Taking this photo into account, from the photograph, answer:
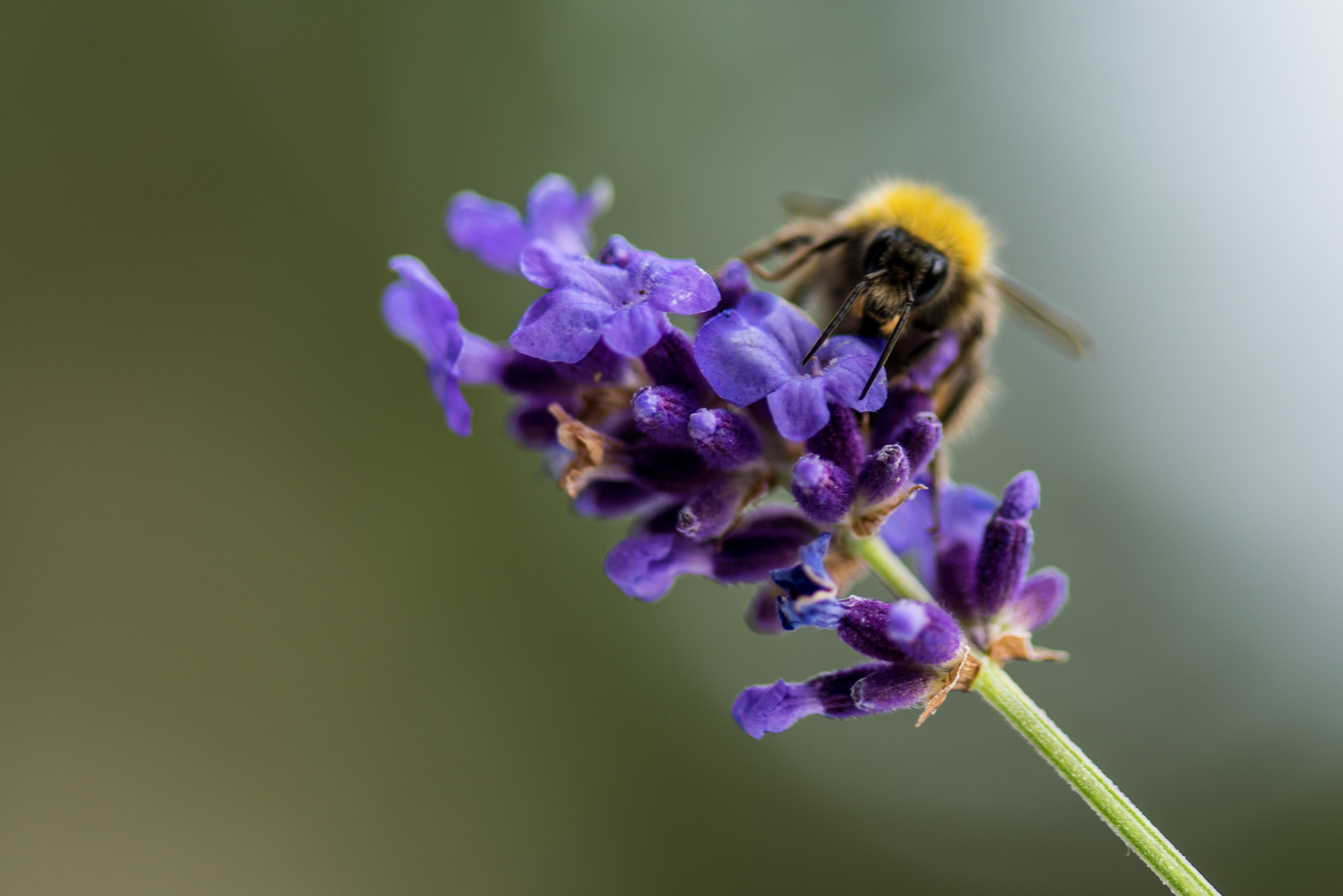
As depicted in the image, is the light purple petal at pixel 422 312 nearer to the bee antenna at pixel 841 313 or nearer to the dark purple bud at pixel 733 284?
the dark purple bud at pixel 733 284

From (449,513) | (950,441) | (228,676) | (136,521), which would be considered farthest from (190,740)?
(950,441)

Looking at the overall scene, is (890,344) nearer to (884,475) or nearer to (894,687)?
(884,475)

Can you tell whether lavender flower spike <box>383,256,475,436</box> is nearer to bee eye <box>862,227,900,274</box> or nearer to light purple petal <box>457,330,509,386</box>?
light purple petal <box>457,330,509,386</box>

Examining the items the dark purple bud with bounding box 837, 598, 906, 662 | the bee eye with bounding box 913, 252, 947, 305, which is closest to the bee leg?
the bee eye with bounding box 913, 252, 947, 305

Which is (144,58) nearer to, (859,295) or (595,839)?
(595,839)

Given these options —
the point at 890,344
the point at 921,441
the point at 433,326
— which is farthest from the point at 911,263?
the point at 433,326

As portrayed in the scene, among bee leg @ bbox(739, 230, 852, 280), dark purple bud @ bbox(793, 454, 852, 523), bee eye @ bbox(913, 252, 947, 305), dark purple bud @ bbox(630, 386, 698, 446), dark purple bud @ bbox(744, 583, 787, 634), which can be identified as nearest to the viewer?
dark purple bud @ bbox(793, 454, 852, 523)
